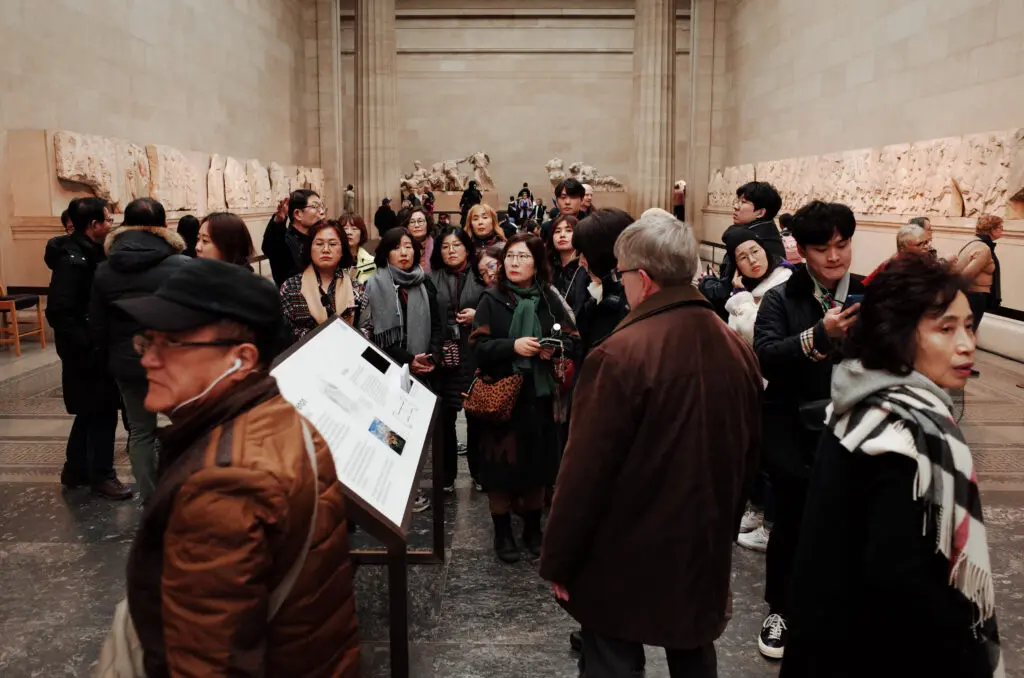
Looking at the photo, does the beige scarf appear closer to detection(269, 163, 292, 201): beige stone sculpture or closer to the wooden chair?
the wooden chair

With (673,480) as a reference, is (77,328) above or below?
above

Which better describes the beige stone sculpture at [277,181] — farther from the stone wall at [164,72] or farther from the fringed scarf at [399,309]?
the fringed scarf at [399,309]

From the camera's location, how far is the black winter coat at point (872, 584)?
1.76 metres

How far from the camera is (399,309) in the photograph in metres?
4.81

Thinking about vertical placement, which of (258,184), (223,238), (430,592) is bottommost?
(430,592)

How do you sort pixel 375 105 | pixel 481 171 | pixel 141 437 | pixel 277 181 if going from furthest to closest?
pixel 481 171 → pixel 375 105 → pixel 277 181 → pixel 141 437

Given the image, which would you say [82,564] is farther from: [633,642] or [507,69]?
[507,69]

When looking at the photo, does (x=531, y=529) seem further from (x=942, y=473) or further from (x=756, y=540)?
(x=942, y=473)

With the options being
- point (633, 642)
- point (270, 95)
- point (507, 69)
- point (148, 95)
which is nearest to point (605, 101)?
point (507, 69)

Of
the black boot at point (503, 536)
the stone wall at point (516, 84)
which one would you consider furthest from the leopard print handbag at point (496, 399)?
the stone wall at point (516, 84)

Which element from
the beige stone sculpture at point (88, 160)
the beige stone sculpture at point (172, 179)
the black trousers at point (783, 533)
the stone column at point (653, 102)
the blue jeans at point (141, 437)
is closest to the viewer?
the black trousers at point (783, 533)

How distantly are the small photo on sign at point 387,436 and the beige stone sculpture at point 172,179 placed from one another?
11.1 m

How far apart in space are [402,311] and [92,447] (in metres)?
2.04

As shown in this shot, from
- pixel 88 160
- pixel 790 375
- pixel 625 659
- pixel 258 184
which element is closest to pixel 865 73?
pixel 88 160
